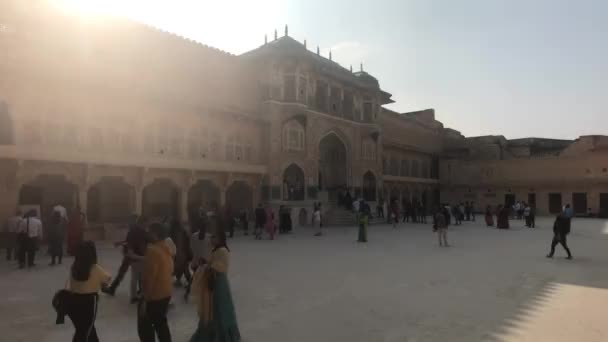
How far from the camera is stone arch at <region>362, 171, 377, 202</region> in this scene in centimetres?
2836

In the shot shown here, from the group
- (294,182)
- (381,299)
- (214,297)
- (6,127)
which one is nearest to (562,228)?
(381,299)

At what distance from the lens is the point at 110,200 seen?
661 inches

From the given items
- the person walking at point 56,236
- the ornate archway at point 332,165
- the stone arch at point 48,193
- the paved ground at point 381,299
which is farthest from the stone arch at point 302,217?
the person walking at point 56,236

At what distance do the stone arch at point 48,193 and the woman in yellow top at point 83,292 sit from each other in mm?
12077

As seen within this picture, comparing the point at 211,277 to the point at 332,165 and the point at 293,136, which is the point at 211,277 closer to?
the point at 293,136

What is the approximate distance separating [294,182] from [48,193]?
12653mm

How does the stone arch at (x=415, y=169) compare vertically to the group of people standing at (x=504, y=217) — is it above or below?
above

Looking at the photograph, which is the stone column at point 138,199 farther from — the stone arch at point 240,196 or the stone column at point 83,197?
the stone arch at point 240,196

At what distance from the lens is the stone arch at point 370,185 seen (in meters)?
28.4

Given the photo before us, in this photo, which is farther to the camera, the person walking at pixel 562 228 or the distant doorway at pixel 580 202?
the distant doorway at pixel 580 202

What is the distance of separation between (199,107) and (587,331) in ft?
52.6

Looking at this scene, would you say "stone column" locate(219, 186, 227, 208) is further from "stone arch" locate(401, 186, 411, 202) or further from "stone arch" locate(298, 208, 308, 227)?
"stone arch" locate(401, 186, 411, 202)

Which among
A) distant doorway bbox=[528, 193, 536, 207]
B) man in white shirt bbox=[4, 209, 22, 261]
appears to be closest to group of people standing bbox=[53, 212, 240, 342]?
man in white shirt bbox=[4, 209, 22, 261]

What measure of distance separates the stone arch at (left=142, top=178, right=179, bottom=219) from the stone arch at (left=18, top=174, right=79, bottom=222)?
3173 millimetres
